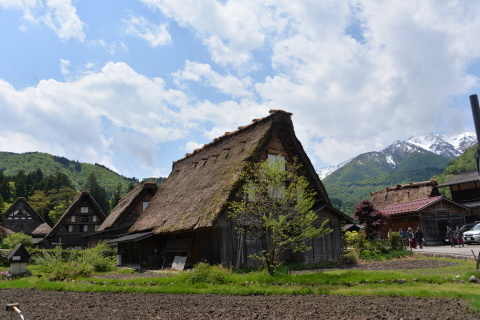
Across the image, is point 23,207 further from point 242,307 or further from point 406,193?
point 242,307

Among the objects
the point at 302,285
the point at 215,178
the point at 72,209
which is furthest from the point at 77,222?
the point at 302,285

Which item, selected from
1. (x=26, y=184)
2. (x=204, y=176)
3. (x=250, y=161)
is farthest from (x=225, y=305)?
(x=26, y=184)

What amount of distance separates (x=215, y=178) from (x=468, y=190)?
3287cm

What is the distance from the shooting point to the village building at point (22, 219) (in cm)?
5875

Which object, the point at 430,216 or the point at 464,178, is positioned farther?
the point at 464,178

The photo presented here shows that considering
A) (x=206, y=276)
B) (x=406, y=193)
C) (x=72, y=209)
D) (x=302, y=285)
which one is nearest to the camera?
(x=302, y=285)

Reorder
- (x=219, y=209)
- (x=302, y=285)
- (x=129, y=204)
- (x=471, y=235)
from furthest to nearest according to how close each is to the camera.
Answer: (x=129, y=204)
(x=471, y=235)
(x=219, y=209)
(x=302, y=285)

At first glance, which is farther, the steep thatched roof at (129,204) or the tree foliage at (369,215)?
the steep thatched roof at (129,204)

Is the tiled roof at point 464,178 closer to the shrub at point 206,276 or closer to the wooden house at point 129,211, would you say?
the wooden house at point 129,211

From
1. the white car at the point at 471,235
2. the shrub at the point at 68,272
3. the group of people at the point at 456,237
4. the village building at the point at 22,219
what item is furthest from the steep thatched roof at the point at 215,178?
the village building at the point at 22,219

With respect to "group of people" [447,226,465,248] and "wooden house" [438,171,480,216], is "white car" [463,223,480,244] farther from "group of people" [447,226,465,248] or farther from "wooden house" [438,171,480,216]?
"wooden house" [438,171,480,216]

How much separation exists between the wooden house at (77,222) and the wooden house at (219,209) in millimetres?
26823

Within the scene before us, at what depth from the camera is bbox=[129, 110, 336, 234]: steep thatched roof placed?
18438 millimetres

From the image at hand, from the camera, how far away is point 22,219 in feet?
197
